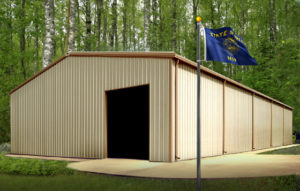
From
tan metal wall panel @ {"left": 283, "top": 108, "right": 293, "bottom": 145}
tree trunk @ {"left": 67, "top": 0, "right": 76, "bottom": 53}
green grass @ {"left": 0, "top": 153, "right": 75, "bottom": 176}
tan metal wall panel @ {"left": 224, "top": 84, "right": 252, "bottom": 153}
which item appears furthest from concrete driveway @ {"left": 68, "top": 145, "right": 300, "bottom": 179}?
tan metal wall panel @ {"left": 283, "top": 108, "right": 293, "bottom": 145}

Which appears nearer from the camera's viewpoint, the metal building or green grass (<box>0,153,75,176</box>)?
green grass (<box>0,153,75,176</box>)

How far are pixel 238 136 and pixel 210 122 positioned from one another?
3.57m

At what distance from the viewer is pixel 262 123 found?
75.4 feet

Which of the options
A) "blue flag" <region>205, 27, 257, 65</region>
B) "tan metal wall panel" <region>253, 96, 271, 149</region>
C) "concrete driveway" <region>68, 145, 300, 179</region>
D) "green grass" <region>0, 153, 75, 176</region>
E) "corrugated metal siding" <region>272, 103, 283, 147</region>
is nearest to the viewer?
"blue flag" <region>205, 27, 257, 65</region>

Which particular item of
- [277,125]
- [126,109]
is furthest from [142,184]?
[277,125]

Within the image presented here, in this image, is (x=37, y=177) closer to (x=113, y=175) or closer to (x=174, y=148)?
(x=113, y=175)

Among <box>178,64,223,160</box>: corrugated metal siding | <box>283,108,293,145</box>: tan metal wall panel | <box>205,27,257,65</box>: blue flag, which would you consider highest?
<box>205,27,257,65</box>: blue flag

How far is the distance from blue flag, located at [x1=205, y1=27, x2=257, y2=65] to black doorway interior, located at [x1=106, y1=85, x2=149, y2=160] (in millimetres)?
7104

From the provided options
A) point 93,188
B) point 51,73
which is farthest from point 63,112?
point 93,188

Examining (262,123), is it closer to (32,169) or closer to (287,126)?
(287,126)

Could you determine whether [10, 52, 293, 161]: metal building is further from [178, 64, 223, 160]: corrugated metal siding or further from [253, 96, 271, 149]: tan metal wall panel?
[253, 96, 271, 149]: tan metal wall panel

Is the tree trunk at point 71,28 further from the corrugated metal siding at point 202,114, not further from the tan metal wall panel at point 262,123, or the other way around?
the tan metal wall panel at point 262,123

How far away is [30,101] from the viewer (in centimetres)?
1803

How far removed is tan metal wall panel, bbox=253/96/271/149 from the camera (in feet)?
71.6
